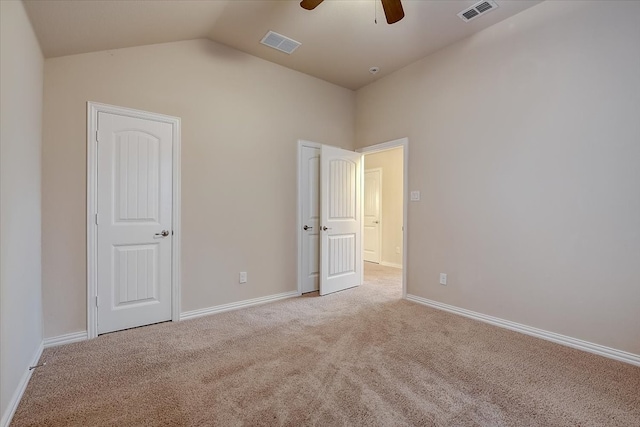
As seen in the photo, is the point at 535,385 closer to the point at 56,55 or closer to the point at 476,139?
the point at 476,139

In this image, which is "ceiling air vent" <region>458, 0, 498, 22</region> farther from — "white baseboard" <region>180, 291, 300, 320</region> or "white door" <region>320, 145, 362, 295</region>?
"white baseboard" <region>180, 291, 300, 320</region>

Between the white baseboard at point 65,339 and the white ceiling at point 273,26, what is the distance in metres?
2.36

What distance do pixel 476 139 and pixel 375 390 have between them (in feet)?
8.67

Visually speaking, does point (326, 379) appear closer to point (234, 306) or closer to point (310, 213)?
point (234, 306)

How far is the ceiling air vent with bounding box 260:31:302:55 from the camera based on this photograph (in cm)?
303

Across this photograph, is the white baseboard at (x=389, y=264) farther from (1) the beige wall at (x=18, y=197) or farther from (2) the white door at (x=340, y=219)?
(1) the beige wall at (x=18, y=197)

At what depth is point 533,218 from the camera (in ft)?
Answer: 8.68

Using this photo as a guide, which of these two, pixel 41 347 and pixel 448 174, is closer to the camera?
pixel 41 347

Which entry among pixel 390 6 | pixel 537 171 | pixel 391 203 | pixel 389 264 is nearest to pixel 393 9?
pixel 390 6

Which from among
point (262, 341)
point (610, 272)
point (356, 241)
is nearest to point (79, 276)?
point (262, 341)

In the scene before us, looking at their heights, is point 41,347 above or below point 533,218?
below

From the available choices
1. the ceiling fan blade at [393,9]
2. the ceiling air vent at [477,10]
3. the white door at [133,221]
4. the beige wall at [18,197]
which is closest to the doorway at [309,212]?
the ceiling air vent at [477,10]

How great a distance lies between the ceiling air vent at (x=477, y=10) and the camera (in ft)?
8.36

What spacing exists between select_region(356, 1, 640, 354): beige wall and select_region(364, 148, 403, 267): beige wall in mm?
2269
